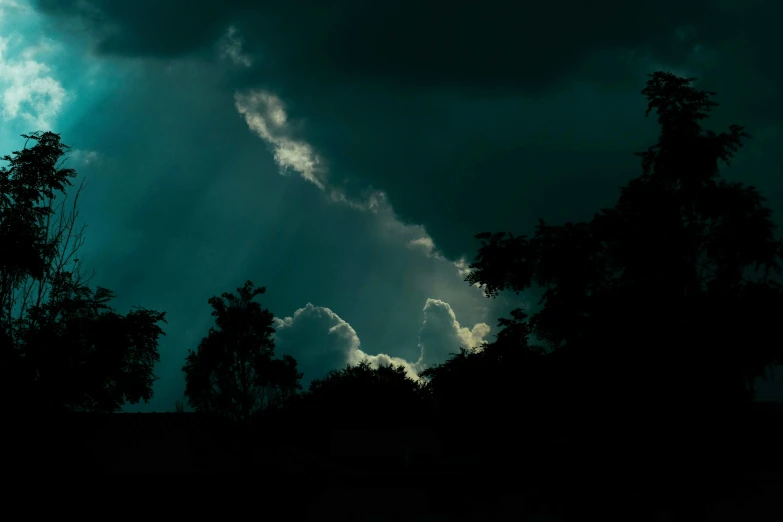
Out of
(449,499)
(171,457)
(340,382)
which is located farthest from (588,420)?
(340,382)

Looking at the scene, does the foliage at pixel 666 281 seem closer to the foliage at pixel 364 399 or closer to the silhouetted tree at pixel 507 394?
the silhouetted tree at pixel 507 394

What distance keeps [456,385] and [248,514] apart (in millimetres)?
10108

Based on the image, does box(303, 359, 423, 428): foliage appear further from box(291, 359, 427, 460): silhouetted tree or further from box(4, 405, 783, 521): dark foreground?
box(4, 405, 783, 521): dark foreground

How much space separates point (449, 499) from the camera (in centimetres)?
2150

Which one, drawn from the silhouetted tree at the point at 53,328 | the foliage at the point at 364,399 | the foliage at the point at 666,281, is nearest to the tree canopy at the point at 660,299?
the foliage at the point at 666,281

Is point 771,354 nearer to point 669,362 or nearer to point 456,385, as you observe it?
point 669,362

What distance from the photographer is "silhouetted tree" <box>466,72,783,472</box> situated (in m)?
20.1

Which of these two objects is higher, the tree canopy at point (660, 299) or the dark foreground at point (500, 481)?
the tree canopy at point (660, 299)

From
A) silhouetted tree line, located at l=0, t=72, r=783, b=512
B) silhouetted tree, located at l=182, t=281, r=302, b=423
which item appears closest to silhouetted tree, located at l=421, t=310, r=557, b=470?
silhouetted tree line, located at l=0, t=72, r=783, b=512

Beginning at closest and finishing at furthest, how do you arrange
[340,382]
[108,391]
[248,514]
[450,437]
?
1. [248,514]
2. [450,437]
3. [108,391]
4. [340,382]

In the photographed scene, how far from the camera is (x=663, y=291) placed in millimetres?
20266

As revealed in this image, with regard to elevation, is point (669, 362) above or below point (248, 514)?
above

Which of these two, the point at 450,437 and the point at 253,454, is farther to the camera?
the point at 450,437

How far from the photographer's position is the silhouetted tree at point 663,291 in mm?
20141
